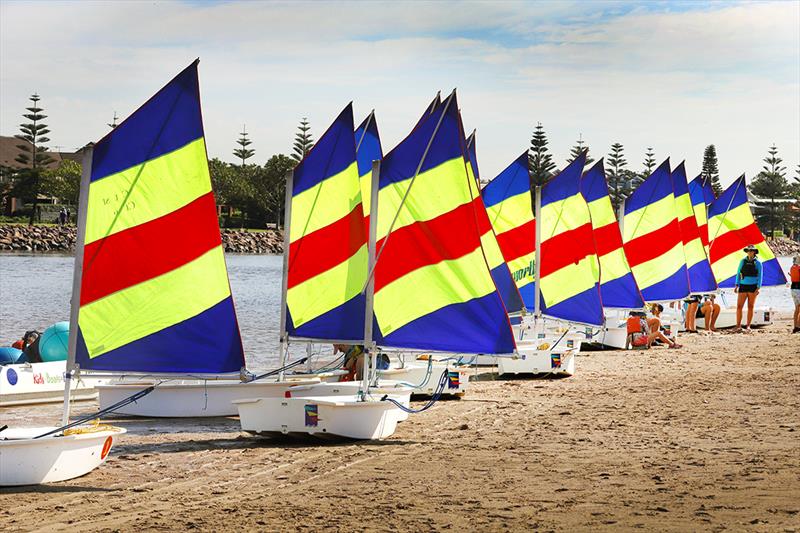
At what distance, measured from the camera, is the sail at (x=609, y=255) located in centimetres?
2798

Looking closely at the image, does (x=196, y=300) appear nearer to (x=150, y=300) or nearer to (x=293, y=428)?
(x=150, y=300)

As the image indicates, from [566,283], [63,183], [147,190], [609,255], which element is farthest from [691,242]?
[63,183]

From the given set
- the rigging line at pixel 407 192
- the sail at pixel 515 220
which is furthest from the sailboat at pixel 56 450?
the sail at pixel 515 220

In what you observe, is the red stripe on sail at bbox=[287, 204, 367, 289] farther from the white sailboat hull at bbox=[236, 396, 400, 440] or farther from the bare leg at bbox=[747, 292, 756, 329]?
the bare leg at bbox=[747, 292, 756, 329]

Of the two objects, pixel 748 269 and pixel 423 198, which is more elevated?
pixel 748 269

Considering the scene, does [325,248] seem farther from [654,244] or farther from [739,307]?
[739,307]

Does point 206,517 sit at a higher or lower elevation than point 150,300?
lower

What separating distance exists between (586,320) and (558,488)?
14514 millimetres

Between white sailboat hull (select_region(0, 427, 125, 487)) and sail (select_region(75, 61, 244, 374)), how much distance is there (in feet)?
3.85

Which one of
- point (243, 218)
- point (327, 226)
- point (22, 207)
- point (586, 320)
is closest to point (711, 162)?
point (243, 218)

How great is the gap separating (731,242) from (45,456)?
30525 millimetres

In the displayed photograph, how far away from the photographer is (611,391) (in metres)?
18.6

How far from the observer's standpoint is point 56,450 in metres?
11.6

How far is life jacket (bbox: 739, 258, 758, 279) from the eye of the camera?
29461 mm
